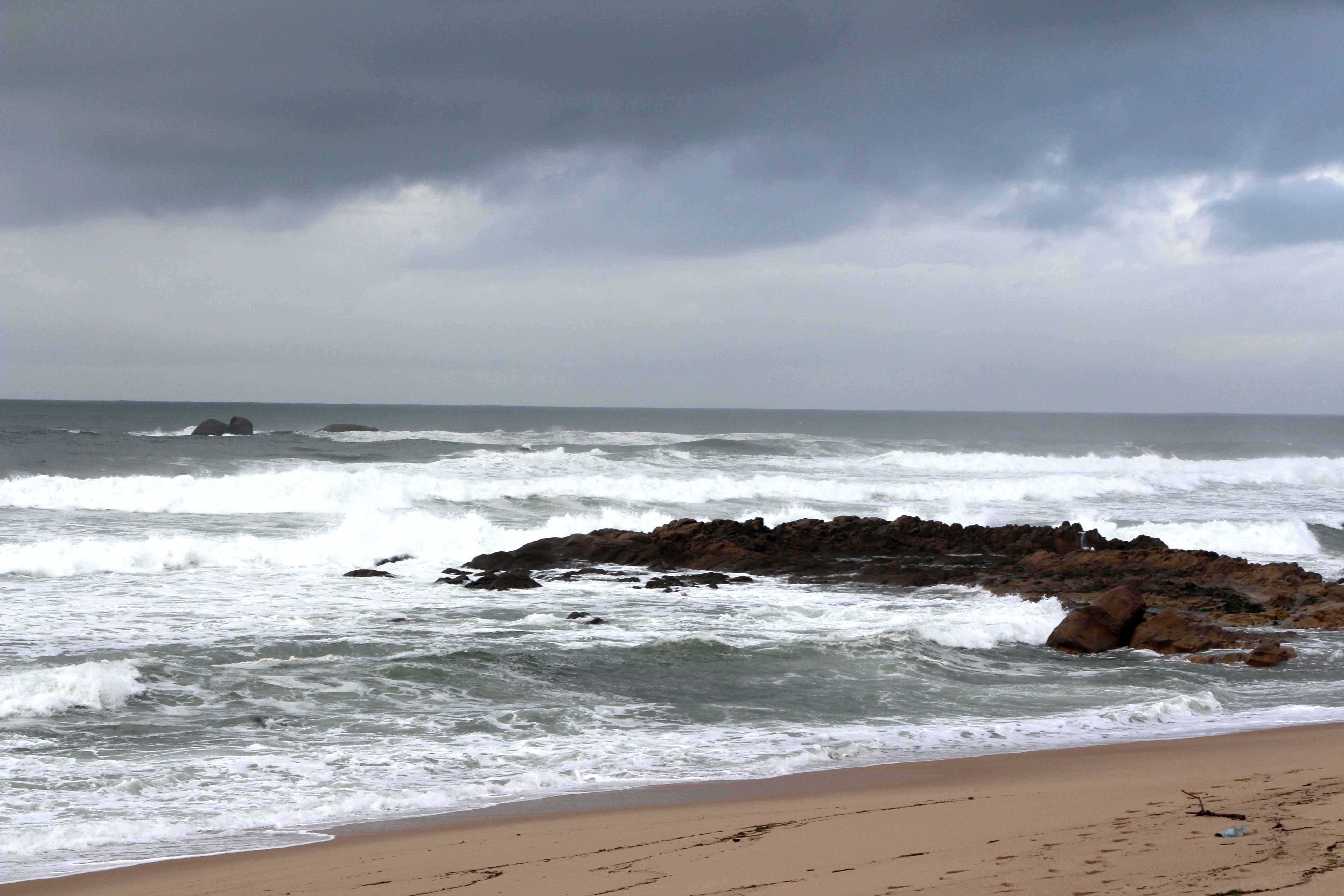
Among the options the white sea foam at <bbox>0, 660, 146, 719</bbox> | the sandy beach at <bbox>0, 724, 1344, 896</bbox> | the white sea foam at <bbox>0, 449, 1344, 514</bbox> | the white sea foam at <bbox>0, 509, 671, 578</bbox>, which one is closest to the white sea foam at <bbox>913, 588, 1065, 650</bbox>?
the sandy beach at <bbox>0, 724, 1344, 896</bbox>

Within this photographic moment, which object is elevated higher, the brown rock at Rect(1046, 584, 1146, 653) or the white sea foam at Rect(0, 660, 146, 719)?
the brown rock at Rect(1046, 584, 1146, 653)

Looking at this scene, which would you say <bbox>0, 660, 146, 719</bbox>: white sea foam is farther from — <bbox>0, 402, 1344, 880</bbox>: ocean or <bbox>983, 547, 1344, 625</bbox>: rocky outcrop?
<bbox>983, 547, 1344, 625</bbox>: rocky outcrop

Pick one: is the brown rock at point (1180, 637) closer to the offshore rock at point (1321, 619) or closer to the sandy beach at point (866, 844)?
the offshore rock at point (1321, 619)

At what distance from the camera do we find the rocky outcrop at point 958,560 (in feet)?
46.0

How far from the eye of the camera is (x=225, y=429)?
172 ft

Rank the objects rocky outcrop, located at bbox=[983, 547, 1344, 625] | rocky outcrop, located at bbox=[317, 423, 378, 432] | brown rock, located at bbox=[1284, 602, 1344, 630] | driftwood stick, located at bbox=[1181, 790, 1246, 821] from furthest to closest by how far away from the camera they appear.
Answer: rocky outcrop, located at bbox=[317, 423, 378, 432]
rocky outcrop, located at bbox=[983, 547, 1344, 625]
brown rock, located at bbox=[1284, 602, 1344, 630]
driftwood stick, located at bbox=[1181, 790, 1246, 821]

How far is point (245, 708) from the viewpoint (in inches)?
328

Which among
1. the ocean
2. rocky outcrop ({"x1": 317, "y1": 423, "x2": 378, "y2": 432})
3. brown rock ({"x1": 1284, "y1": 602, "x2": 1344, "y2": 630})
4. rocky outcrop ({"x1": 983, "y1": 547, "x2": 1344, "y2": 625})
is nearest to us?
the ocean

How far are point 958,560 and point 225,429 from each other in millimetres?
46212

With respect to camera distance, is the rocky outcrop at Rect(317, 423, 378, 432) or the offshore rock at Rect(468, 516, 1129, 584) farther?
the rocky outcrop at Rect(317, 423, 378, 432)

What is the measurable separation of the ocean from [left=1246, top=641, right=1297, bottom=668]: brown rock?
19 centimetres

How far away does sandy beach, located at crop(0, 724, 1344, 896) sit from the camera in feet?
12.8

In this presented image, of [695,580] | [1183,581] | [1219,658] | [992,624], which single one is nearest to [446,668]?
[695,580]

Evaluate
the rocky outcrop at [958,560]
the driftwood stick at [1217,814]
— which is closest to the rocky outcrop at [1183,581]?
the rocky outcrop at [958,560]
